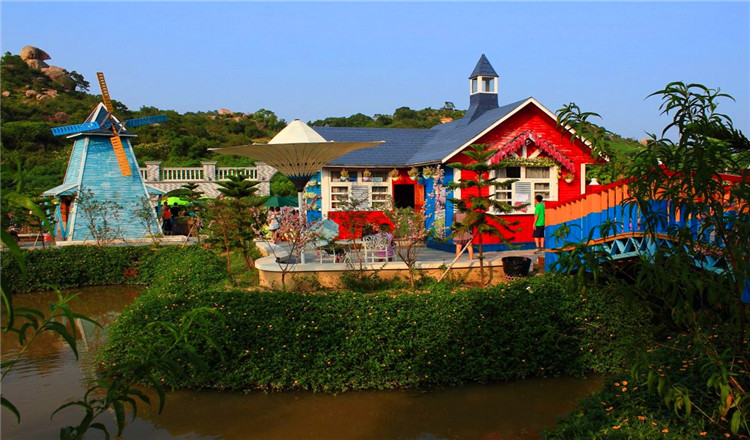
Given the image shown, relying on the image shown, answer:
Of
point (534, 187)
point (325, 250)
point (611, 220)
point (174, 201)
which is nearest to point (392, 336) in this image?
point (611, 220)

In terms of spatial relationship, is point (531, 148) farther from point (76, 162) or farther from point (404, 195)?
point (76, 162)

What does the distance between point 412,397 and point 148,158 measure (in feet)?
125

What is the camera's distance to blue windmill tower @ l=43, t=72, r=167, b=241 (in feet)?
80.2

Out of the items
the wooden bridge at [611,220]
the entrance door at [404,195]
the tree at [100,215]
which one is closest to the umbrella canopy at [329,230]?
the wooden bridge at [611,220]

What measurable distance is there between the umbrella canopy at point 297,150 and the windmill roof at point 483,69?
9521 millimetres

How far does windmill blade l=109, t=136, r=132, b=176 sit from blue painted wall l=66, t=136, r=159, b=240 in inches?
9.3

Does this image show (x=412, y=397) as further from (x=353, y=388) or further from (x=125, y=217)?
(x=125, y=217)

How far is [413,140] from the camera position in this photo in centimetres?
2161

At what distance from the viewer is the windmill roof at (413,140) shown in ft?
59.4

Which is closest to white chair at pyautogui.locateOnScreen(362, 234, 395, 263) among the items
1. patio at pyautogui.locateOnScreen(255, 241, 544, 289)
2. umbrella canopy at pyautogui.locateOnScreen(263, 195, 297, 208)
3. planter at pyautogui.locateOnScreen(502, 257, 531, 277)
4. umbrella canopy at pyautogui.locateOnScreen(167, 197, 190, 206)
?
patio at pyautogui.locateOnScreen(255, 241, 544, 289)

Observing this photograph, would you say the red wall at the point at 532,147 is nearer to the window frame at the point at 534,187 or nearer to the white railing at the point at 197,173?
the window frame at the point at 534,187

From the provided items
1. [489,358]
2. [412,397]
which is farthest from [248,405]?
[489,358]

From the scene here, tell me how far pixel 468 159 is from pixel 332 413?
10.5 m

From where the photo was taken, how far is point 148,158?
42844 mm
